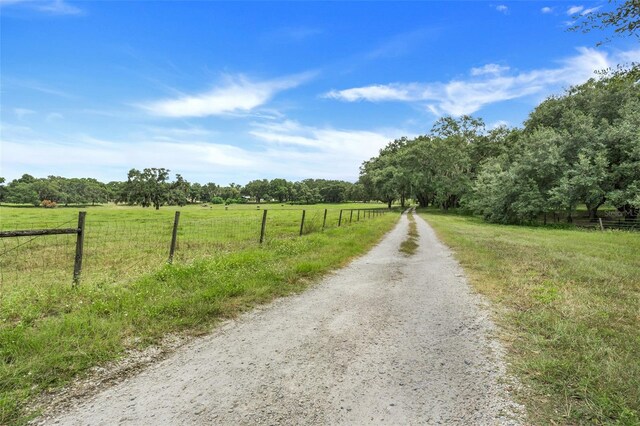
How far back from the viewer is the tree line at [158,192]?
320ft

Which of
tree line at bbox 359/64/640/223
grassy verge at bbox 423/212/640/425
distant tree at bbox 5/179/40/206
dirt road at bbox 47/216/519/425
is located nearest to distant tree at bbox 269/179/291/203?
distant tree at bbox 5/179/40/206

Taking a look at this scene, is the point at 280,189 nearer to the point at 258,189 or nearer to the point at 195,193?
the point at 258,189

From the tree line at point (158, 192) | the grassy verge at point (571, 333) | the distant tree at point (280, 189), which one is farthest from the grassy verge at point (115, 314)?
the distant tree at point (280, 189)

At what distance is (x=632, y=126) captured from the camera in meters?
26.4

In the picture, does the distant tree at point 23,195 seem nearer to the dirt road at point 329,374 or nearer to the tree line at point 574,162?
the tree line at point 574,162

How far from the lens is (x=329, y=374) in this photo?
3.57m

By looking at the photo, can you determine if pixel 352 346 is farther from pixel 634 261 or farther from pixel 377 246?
pixel 634 261

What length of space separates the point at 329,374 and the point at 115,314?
11.9ft

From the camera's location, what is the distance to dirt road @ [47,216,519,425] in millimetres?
2893

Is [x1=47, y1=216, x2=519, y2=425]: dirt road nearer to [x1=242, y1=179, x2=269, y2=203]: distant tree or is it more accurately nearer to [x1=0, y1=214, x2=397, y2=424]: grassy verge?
[x1=0, y1=214, x2=397, y2=424]: grassy verge

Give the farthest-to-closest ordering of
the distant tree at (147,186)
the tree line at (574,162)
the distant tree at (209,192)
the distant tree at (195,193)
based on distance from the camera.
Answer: the distant tree at (209,192)
the distant tree at (195,193)
the distant tree at (147,186)
the tree line at (574,162)

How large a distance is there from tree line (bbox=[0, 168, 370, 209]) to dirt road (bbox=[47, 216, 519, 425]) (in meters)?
96.9

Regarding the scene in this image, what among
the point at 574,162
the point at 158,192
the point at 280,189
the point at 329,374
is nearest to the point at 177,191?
the point at 158,192

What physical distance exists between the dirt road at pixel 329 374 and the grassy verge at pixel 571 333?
0.38m
